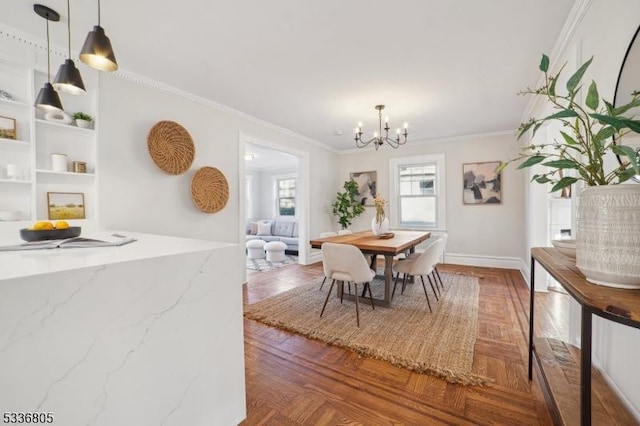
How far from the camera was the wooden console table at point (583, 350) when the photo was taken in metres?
0.71

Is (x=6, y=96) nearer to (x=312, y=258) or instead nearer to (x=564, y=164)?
(x=564, y=164)

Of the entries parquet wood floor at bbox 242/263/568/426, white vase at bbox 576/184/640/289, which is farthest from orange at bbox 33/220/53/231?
white vase at bbox 576/184/640/289

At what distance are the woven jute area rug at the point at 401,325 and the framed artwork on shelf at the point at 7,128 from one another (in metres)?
2.45

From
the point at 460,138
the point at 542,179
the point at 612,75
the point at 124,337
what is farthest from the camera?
the point at 460,138

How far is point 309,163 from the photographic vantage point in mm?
5234

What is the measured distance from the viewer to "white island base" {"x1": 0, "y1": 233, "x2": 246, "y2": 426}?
2.04 feet

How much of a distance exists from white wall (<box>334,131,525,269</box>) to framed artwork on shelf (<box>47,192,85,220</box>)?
17.0 ft

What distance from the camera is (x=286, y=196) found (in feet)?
25.4

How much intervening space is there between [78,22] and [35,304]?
2.38 metres

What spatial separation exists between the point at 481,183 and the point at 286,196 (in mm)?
4916

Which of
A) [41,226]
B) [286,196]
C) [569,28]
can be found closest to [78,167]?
[41,226]

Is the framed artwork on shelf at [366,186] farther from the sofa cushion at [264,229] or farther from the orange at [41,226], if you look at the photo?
the orange at [41,226]

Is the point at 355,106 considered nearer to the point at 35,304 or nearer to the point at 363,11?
the point at 363,11

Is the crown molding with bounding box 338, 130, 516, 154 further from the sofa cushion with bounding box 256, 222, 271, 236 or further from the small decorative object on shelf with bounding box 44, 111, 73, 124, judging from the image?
the small decorative object on shelf with bounding box 44, 111, 73, 124
